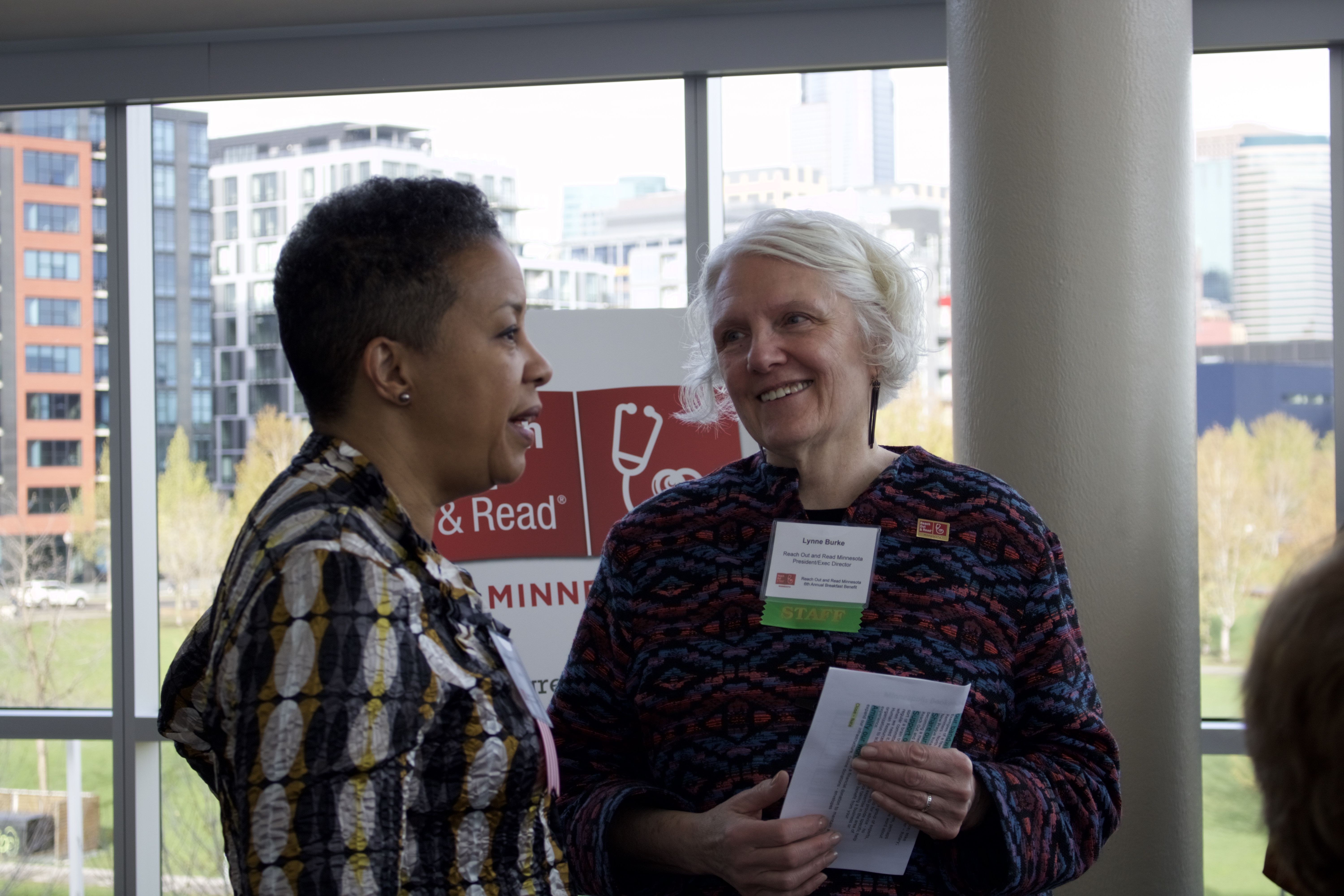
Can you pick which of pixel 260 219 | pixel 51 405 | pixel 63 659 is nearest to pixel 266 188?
pixel 260 219

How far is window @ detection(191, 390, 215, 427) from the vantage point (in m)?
4.05

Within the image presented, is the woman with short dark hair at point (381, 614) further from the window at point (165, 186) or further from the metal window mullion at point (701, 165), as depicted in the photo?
the window at point (165, 186)

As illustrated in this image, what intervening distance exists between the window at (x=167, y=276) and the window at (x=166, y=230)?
28 mm

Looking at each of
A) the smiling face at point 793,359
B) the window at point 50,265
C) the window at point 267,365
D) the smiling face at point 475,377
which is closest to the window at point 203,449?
the window at point 267,365

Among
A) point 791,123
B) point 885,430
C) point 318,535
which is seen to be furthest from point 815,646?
point 791,123

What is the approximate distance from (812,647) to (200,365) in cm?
320

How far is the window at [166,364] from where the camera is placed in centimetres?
409

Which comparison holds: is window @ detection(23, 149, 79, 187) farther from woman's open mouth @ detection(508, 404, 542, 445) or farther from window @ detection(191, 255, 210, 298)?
woman's open mouth @ detection(508, 404, 542, 445)

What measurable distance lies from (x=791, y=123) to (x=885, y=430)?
1.11m

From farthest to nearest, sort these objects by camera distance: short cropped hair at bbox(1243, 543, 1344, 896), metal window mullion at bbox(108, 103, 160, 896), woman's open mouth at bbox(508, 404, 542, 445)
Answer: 1. metal window mullion at bbox(108, 103, 160, 896)
2. woman's open mouth at bbox(508, 404, 542, 445)
3. short cropped hair at bbox(1243, 543, 1344, 896)

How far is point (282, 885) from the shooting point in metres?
0.92

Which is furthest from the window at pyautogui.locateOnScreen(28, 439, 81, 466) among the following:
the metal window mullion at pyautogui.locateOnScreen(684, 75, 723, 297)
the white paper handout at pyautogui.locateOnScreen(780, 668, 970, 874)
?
the white paper handout at pyautogui.locateOnScreen(780, 668, 970, 874)

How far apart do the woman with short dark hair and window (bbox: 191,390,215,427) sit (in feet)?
10.0

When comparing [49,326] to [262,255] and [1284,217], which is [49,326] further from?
[1284,217]
